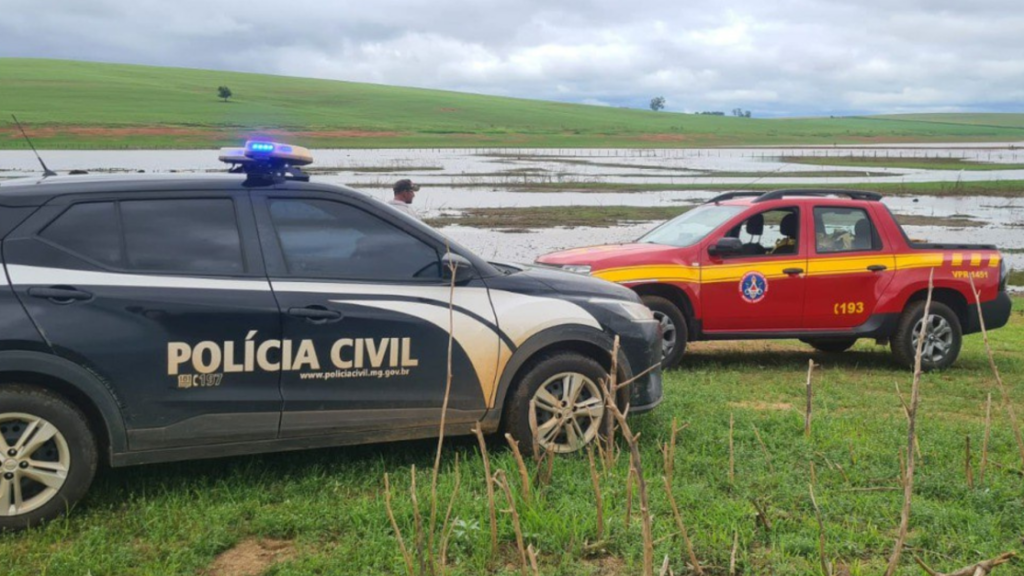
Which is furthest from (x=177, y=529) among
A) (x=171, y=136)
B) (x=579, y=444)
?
(x=171, y=136)

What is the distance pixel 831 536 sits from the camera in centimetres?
419

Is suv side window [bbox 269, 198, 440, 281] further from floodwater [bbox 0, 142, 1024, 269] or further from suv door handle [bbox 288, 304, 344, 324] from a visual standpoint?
floodwater [bbox 0, 142, 1024, 269]

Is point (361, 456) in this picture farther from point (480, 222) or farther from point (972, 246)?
point (480, 222)

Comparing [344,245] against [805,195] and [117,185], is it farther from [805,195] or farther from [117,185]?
[805,195]

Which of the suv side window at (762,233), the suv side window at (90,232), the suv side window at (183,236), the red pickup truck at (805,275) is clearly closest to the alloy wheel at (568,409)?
the suv side window at (183,236)

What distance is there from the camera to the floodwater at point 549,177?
2364 cm

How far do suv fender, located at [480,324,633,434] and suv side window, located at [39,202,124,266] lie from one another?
2.12 meters

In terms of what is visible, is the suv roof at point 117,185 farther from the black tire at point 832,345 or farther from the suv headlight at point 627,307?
the black tire at point 832,345

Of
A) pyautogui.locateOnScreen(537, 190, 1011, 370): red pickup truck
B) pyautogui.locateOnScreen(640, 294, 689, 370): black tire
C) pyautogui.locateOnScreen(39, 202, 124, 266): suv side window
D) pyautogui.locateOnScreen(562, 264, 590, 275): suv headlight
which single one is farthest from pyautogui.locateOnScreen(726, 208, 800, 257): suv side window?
pyautogui.locateOnScreen(39, 202, 124, 266): suv side window

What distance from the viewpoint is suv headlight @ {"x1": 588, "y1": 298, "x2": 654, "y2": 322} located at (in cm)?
569

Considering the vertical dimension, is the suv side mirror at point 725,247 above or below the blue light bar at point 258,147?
below

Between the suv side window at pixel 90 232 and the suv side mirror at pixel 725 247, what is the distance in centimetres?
572

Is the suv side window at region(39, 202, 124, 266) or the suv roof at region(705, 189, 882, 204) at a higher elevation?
the suv roof at region(705, 189, 882, 204)

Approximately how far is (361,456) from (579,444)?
1.30 meters
